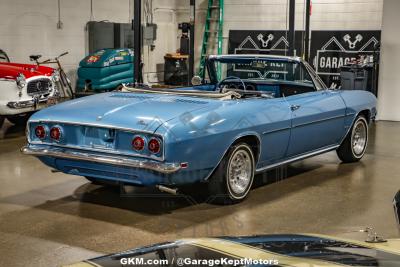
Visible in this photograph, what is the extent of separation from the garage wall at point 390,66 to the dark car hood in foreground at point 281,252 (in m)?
10.1

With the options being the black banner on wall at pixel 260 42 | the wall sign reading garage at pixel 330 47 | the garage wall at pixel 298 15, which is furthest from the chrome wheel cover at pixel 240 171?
the garage wall at pixel 298 15

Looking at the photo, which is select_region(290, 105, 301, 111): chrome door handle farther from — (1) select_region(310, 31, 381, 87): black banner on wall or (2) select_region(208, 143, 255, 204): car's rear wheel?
(1) select_region(310, 31, 381, 87): black banner on wall

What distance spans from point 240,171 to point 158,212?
902mm

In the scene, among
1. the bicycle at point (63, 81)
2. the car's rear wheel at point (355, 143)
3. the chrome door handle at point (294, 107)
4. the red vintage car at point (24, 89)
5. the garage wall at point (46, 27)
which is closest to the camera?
the chrome door handle at point (294, 107)

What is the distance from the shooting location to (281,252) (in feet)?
7.31

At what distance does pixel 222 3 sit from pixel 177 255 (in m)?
15.7

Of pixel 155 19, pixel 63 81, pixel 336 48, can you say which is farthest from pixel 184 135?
pixel 155 19

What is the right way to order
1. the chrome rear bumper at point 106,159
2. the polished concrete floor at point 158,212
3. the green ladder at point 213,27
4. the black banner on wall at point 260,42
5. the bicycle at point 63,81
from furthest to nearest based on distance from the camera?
the green ladder at point 213,27, the black banner on wall at point 260,42, the bicycle at point 63,81, the chrome rear bumper at point 106,159, the polished concrete floor at point 158,212

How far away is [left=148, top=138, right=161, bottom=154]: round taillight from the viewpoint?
5.19m

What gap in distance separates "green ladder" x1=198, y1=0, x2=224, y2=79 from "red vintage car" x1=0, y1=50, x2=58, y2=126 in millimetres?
7138

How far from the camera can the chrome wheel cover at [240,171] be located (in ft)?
19.1

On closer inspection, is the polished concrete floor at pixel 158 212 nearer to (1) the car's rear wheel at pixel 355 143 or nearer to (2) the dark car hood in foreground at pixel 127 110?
(1) the car's rear wheel at pixel 355 143

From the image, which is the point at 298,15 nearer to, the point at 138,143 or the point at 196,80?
the point at 196,80

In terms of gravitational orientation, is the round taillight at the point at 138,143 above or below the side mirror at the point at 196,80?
below
